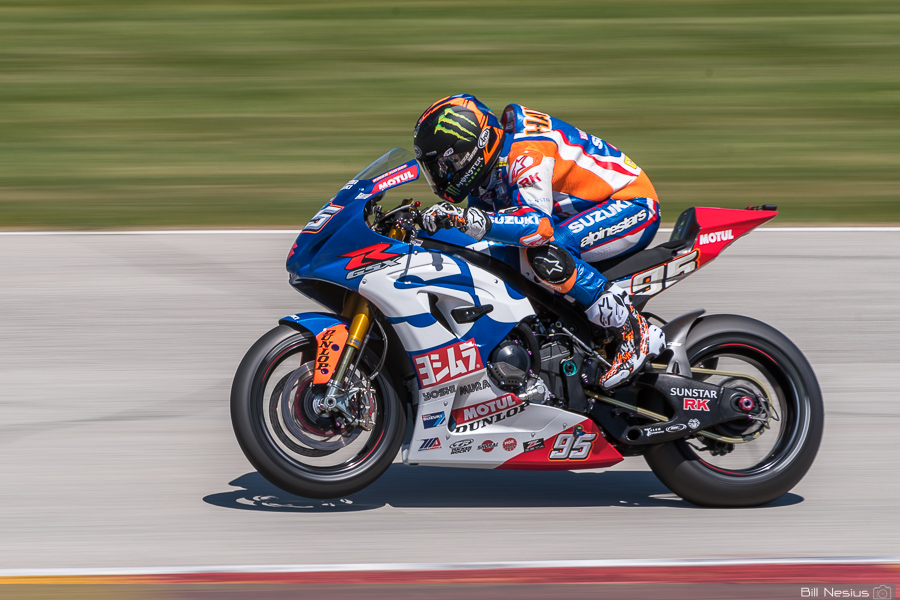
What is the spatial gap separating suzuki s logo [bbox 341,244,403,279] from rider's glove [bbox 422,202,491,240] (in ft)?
0.82

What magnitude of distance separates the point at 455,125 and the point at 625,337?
1.15 metres

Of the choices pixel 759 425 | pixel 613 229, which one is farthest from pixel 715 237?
pixel 759 425

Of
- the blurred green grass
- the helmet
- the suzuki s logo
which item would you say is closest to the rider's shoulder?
the helmet

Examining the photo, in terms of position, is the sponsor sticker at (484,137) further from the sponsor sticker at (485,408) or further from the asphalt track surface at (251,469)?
the asphalt track surface at (251,469)

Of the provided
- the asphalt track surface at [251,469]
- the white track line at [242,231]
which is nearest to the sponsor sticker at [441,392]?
the asphalt track surface at [251,469]

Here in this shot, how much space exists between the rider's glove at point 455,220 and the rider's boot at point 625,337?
24.8 inches

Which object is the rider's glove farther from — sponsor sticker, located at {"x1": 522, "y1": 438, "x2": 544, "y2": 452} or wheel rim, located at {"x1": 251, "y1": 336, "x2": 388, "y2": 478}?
sponsor sticker, located at {"x1": 522, "y1": 438, "x2": 544, "y2": 452}

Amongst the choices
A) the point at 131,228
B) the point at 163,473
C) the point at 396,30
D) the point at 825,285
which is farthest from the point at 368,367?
the point at 396,30

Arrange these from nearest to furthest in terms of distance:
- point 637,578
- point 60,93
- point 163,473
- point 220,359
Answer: point 637,578
point 163,473
point 220,359
point 60,93

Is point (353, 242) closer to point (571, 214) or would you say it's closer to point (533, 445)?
point (571, 214)

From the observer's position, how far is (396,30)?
603 inches

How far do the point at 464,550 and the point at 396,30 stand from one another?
1174 cm

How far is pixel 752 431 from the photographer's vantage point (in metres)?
5.04

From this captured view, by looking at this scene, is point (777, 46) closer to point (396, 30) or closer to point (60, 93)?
point (396, 30)
